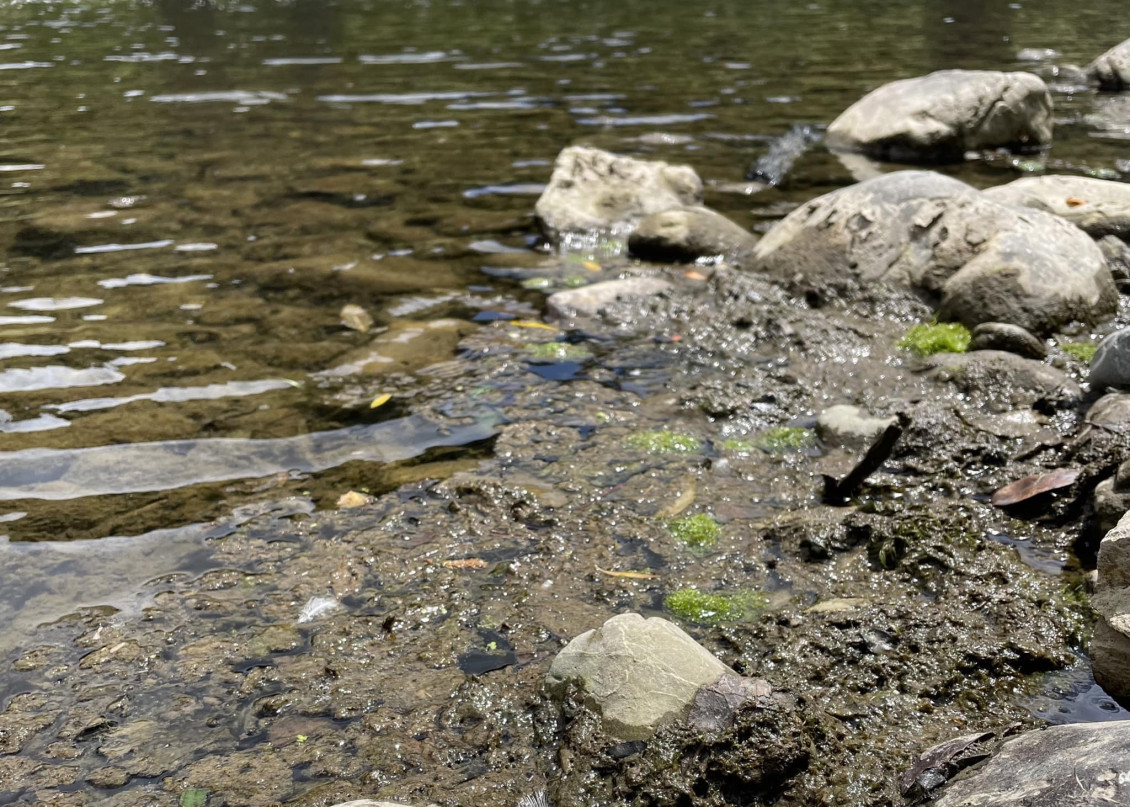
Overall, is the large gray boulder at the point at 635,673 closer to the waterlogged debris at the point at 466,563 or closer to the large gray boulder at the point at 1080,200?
the waterlogged debris at the point at 466,563

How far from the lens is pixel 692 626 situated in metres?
4.15

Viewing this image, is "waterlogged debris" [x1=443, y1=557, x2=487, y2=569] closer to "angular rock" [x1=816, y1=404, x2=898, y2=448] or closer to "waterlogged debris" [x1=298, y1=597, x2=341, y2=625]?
"waterlogged debris" [x1=298, y1=597, x2=341, y2=625]

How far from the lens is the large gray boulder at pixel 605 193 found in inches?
372

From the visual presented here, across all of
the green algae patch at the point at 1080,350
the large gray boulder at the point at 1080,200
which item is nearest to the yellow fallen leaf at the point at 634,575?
the green algae patch at the point at 1080,350

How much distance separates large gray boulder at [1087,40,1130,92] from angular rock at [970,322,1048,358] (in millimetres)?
11092

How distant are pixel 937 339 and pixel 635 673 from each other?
4197 mm

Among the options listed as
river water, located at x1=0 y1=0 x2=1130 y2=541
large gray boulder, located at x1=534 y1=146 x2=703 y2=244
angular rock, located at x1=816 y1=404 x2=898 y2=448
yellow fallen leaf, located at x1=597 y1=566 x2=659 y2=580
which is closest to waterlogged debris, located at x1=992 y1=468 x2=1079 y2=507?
angular rock, located at x1=816 y1=404 x2=898 y2=448

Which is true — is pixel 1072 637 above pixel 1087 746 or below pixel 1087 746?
below

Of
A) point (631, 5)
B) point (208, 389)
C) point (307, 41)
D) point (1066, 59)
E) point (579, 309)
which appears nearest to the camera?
point (208, 389)

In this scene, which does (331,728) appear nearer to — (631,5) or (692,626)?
(692,626)

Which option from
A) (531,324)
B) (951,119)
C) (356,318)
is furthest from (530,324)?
(951,119)

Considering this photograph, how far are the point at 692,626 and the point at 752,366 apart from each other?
9.46 ft

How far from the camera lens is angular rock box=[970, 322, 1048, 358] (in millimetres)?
6484

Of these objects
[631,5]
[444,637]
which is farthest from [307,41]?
[444,637]
